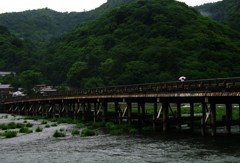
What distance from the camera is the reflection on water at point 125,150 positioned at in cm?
2448

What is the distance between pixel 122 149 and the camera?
1123 inches

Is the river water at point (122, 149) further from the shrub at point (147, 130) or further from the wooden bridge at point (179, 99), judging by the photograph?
the shrub at point (147, 130)

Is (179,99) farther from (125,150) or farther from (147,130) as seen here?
(125,150)

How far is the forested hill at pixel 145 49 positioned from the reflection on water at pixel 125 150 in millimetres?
81506

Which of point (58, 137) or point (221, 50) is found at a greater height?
point (221, 50)

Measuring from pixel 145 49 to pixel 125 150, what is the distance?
112656 mm

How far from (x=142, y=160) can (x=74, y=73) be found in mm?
121731

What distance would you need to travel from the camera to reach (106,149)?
28938mm

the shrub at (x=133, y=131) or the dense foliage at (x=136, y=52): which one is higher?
the dense foliage at (x=136, y=52)

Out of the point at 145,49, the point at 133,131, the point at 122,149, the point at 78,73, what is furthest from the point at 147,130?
the point at 78,73

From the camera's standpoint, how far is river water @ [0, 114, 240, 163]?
80.1 ft

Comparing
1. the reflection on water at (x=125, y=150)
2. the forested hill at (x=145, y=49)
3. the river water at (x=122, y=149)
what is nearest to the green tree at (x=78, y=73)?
the forested hill at (x=145, y=49)

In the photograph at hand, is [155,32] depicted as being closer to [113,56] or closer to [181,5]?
[113,56]

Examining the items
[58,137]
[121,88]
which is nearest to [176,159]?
[58,137]
